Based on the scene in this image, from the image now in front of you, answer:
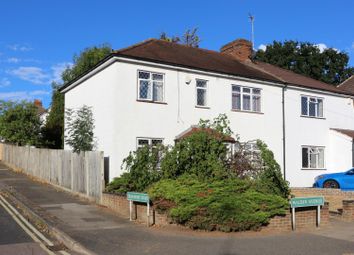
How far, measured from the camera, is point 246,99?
21125 mm

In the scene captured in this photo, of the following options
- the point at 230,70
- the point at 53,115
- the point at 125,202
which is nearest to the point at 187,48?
the point at 230,70

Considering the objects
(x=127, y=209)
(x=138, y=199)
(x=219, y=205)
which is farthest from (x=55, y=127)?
(x=219, y=205)

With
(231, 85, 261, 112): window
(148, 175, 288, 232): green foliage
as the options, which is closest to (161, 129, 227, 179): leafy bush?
(148, 175, 288, 232): green foliage

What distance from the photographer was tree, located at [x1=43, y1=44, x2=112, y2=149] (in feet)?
116

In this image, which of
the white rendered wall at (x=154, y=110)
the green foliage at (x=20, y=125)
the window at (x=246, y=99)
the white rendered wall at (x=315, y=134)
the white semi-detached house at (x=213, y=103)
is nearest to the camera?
the white rendered wall at (x=154, y=110)

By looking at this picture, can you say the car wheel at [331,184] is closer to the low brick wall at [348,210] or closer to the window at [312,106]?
the window at [312,106]

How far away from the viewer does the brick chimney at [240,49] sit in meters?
25.2

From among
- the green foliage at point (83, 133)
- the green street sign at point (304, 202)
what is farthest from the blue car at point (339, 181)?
the green foliage at point (83, 133)

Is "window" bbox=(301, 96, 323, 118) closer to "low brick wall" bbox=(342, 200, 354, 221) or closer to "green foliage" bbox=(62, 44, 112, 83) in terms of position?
"low brick wall" bbox=(342, 200, 354, 221)

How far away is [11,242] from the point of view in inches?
360

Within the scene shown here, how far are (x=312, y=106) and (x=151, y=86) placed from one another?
1048 centimetres

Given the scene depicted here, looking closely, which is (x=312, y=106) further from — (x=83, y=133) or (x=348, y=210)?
(x=83, y=133)

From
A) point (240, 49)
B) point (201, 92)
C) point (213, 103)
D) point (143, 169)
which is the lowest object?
point (143, 169)

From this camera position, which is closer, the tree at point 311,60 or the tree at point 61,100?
the tree at point 61,100
